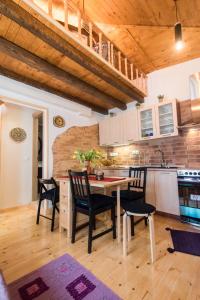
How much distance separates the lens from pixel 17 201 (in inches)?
154

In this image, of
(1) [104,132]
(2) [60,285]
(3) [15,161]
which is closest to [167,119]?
(1) [104,132]

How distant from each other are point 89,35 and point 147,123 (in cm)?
210

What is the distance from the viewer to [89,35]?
2.52 meters

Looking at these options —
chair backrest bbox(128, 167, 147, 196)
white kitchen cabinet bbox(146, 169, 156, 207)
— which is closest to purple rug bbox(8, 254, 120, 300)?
chair backrest bbox(128, 167, 147, 196)

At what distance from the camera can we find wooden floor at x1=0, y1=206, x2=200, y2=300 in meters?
1.36

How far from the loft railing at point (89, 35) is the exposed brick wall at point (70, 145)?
5.77ft

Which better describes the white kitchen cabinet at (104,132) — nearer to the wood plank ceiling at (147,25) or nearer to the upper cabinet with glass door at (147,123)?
the upper cabinet with glass door at (147,123)

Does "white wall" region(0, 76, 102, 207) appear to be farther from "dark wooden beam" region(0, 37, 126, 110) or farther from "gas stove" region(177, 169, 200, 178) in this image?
"gas stove" region(177, 169, 200, 178)

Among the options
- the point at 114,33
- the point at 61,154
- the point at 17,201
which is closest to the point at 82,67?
the point at 114,33

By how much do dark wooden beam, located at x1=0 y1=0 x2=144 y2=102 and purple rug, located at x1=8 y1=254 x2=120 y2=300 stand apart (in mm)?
2737

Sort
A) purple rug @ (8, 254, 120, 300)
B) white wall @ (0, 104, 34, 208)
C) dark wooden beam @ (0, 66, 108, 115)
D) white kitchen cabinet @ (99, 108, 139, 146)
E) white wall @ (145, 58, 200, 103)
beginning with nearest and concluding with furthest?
1. purple rug @ (8, 254, 120, 300)
2. dark wooden beam @ (0, 66, 108, 115)
3. white wall @ (145, 58, 200, 103)
4. white wall @ (0, 104, 34, 208)
5. white kitchen cabinet @ (99, 108, 139, 146)


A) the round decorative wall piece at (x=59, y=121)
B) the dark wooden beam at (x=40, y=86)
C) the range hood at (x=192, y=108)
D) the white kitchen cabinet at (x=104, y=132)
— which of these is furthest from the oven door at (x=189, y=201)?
the dark wooden beam at (x=40, y=86)

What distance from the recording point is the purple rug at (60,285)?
130cm

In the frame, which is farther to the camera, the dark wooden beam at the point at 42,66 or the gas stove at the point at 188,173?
the gas stove at the point at 188,173
